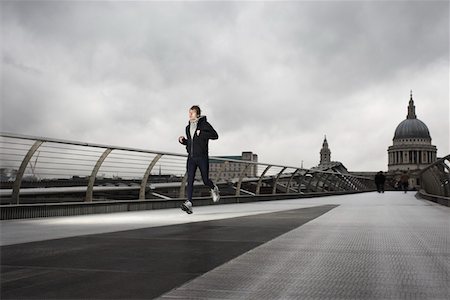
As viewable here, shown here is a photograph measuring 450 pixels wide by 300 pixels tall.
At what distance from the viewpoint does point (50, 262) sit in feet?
11.2

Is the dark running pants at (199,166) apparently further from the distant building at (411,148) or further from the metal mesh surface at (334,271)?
the distant building at (411,148)

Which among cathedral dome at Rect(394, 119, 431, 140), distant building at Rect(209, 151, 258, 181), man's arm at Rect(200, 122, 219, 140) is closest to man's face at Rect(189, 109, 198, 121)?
man's arm at Rect(200, 122, 219, 140)

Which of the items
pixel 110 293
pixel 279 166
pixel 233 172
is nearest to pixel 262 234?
pixel 110 293

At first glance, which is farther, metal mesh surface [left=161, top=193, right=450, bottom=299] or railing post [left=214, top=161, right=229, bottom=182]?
railing post [left=214, top=161, right=229, bottom=182]

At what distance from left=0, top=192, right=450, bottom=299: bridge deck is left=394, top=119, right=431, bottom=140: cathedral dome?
588ft

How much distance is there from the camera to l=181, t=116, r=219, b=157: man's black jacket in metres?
8.58

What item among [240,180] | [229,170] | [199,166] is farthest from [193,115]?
[240,180]

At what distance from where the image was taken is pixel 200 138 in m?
8.61

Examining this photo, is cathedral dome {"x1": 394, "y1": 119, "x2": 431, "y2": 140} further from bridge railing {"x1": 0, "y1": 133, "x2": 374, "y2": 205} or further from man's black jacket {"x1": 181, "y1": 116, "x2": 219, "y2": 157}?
man's black jacket {"x1": 181, "y1": 116, "x2": 219, "y2": 157}

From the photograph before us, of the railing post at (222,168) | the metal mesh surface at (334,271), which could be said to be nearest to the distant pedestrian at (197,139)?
the metal mesh surface at (334,271)

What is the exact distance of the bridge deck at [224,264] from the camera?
8.54 feet

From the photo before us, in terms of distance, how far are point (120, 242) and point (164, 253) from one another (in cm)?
87

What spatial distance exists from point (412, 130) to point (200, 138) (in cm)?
17859

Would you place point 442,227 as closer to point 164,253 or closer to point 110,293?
point 164,253
